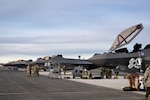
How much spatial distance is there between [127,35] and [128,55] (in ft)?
3.92

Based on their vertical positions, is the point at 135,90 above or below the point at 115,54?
below

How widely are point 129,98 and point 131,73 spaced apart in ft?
16.1

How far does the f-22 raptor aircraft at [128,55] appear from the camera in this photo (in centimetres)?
1767

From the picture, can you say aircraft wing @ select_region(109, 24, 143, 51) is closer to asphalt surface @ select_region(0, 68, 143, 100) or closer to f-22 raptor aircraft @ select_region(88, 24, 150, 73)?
f-22 raptor aircraft @ select_region(88, 24, 150, 73)

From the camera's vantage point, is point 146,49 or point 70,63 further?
point 70,63

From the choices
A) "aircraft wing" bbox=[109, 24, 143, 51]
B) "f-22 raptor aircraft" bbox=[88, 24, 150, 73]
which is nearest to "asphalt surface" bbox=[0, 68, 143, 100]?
"f-22 raptor aircraft" bbox=[88, 24, 150, 73]

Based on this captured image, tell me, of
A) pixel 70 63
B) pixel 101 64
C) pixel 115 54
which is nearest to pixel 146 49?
pixel 115 54

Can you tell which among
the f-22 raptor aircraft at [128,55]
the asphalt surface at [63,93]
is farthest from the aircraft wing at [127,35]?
the asphalt surface at [63,93]

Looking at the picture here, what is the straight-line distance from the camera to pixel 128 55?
1858 cm

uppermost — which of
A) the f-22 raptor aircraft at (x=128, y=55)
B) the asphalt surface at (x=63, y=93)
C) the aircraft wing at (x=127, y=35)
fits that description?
the aircraft wing at (x=127, y=35)

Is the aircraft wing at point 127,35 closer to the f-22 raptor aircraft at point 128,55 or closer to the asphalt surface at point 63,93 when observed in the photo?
the f-22 raptor aircraft at point 128,55

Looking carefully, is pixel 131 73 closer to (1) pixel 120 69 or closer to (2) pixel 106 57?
(1) pixel 120 69

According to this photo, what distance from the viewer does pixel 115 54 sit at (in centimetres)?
1955

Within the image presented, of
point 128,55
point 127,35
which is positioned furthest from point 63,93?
point 127,35
